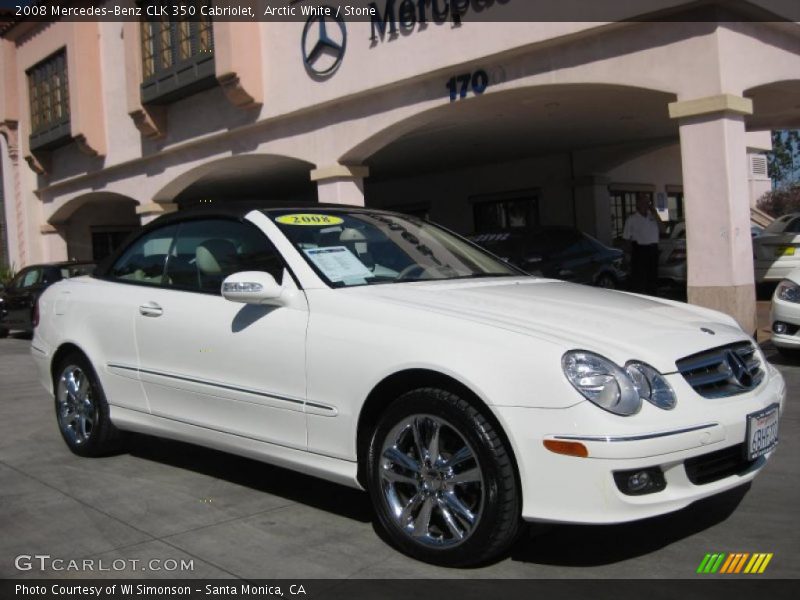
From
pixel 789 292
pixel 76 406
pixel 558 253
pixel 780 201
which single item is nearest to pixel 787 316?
pixel 789 292

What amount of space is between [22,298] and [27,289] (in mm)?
183

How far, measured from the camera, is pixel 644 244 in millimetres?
13227

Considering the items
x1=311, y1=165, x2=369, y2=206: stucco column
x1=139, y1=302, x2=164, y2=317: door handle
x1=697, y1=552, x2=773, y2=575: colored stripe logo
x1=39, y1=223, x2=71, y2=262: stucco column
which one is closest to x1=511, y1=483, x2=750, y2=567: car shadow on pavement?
x1=697, y1=552, x2=773, y2=575: colored stripe logo

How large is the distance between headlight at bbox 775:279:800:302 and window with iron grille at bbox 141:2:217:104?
11.2 metres

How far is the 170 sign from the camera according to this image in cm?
1126

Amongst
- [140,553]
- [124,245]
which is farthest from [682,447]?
[124,245]

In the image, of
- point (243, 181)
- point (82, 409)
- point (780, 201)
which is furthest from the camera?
point (780, 201)

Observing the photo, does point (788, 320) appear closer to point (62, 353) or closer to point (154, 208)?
point (62, 353)

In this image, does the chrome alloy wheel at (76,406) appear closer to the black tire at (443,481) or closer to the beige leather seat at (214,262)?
the beige leather seat at (214,262)

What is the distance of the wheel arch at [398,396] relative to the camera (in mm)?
3248

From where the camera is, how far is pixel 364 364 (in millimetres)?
3611

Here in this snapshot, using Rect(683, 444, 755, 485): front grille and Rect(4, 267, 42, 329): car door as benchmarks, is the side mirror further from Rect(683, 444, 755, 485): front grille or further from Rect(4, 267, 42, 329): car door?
Rect(4, 267, 42, 329): car door

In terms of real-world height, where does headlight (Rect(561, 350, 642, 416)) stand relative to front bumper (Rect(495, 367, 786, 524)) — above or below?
above

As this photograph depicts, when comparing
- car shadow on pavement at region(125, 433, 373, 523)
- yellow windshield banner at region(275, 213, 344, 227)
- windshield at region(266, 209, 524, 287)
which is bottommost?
car shadow on pavement at region(125, 433, 373, 523)
